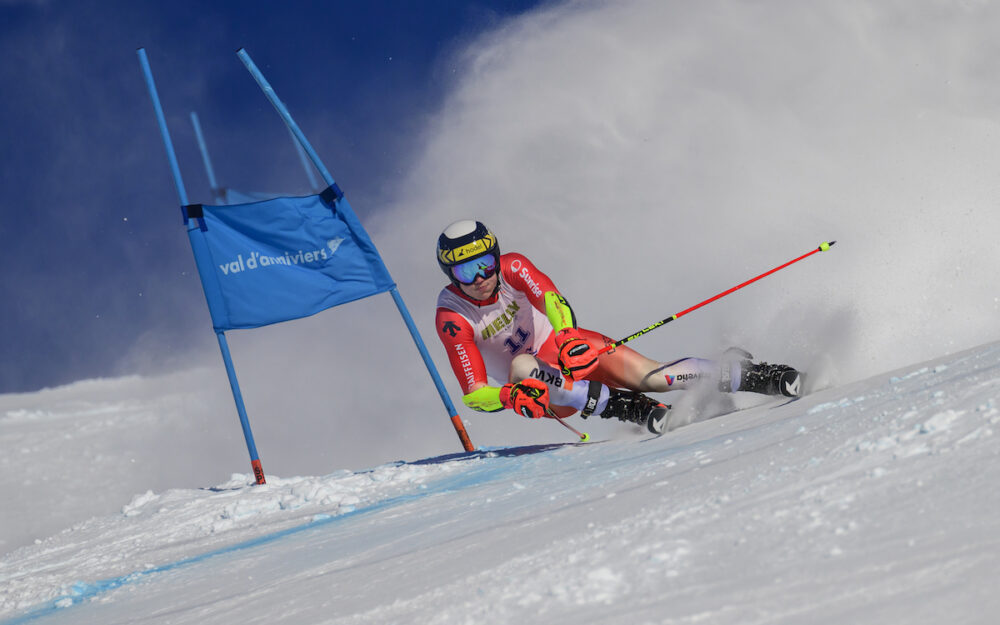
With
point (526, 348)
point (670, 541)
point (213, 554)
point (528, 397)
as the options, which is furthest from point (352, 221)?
point (670, 541)

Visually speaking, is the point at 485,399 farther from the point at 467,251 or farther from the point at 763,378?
the point at 763,378

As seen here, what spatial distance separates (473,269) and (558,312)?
1.92ft

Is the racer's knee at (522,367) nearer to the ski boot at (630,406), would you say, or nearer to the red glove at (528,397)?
the red glove at (528,397)

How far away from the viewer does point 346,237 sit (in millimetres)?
7090

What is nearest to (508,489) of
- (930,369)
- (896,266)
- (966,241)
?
(930,369)

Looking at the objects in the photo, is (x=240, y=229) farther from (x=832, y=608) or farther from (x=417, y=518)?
(x=832, y=608)

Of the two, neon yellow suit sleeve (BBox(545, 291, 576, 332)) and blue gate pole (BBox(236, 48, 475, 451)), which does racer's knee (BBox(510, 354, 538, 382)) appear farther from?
blue gate pole (BBox(236, 48, 475, 451))

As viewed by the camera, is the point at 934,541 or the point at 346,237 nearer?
the point at 934,541

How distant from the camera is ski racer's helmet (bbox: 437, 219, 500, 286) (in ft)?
17.7

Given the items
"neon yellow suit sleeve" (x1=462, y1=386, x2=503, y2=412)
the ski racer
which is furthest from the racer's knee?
"neon yellow suit sleeve" (x1=462, y1=386, x2=503, y2=412)

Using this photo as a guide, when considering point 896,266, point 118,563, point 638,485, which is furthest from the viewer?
point 896,266

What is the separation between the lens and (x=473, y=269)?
5.42 m

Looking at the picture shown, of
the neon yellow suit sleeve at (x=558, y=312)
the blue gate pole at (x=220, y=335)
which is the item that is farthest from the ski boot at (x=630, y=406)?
the blue gate pole at (x=220, y=335)

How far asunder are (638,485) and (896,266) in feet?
12.9
